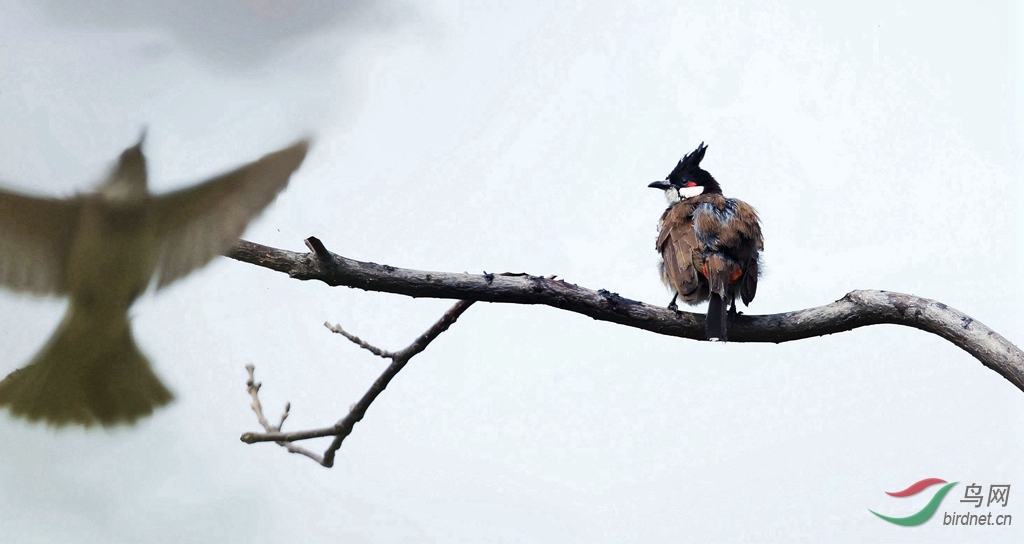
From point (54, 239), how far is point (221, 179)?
0.51 metres

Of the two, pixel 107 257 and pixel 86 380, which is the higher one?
pixel 107 257

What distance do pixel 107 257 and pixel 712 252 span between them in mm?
1736

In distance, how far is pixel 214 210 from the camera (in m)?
1.99

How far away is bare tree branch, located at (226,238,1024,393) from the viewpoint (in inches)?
78.2

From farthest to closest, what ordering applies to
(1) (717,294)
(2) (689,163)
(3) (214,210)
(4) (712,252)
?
1. (2) (689,163)
2. (4) (712,252)
3. (1) (717,294)
4. (3) (214,210)

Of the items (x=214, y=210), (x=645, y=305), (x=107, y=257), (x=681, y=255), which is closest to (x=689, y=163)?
(x=681, y=255)

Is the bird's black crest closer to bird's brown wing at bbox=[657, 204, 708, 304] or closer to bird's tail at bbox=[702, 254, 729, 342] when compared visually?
bird's brown wing at bbox=[657, 204, 708, 304]

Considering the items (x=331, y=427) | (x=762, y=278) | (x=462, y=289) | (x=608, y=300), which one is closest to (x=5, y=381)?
(x=331, y=427)

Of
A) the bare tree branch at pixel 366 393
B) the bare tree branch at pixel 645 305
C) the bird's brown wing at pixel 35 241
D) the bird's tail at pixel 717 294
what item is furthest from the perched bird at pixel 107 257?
the bird's tail at pixel 717 294

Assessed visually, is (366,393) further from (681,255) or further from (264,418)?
(681,255)

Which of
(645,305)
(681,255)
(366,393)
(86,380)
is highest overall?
(681,255)

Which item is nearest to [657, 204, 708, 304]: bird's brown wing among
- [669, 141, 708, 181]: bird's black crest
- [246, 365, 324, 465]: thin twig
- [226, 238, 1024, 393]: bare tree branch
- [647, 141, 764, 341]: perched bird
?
[647, 141, 764, 341]: perched bird

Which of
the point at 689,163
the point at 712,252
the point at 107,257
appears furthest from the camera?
the point at 689,163

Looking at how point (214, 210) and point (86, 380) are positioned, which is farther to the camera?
point (86, 380)
